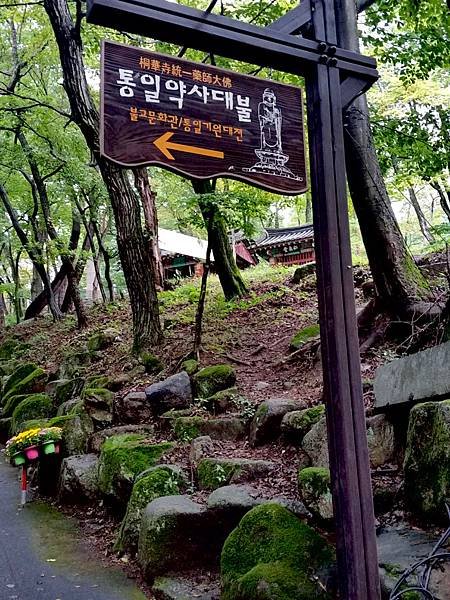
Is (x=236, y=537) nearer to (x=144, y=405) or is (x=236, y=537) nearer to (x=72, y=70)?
(x=144, y=405)

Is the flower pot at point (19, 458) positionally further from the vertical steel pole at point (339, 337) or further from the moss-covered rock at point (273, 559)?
the vertical steel pole at point (339, 337)

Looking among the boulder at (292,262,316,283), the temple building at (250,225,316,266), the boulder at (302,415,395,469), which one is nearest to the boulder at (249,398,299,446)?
the boulder at (302,415,395,469)

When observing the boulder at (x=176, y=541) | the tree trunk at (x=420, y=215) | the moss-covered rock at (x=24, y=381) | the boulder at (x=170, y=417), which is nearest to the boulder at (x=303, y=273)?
the tree trunk at (x=420, y=215)

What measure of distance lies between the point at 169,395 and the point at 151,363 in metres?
1.31

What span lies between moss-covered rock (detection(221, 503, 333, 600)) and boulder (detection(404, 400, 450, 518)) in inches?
27.2

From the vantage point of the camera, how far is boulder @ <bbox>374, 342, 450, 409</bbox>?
11.7ft

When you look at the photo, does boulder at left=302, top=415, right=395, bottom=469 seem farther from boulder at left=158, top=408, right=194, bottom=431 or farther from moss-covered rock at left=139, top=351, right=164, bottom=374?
moss-covered rock at left=139, top=351, right=164, bottom=374

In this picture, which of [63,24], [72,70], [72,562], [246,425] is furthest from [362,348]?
[63,24]

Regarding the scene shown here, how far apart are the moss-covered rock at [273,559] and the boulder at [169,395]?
275cm

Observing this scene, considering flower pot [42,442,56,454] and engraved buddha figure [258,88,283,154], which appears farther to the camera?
flower pot [42,442,56,454]

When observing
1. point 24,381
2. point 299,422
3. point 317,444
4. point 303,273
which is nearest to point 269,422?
point 299,422

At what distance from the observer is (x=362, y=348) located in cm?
621

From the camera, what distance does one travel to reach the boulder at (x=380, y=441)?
4.12m

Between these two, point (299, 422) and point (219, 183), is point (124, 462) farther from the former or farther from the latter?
point (219, 183)
